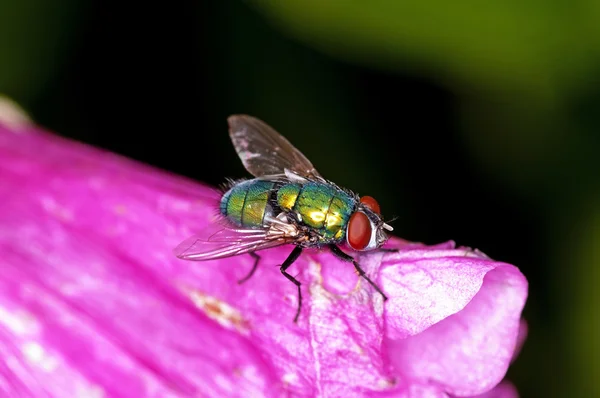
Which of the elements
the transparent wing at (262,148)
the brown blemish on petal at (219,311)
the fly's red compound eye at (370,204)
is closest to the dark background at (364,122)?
the transparent wing at (262,148)

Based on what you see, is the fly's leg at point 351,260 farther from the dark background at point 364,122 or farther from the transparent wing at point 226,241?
the dark background at point 364,122

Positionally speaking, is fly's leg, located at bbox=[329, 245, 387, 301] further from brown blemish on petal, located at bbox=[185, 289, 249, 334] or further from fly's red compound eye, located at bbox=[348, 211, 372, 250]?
brown blemish on petal, located at bbox=[185, 289, 249, 334]

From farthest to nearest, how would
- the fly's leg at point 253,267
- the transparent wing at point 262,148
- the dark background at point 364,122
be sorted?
the dark background at point 364,122 → the transparent wing at point 262,148 → the fly's leg at point 253,267

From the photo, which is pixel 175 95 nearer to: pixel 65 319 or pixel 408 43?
pixel 408 43

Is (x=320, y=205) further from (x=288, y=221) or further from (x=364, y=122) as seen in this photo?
(x=364, y=122)

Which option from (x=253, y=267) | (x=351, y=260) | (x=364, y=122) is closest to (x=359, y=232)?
(x=351, y=260)

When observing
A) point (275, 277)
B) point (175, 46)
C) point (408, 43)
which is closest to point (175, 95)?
point (175, 46)
